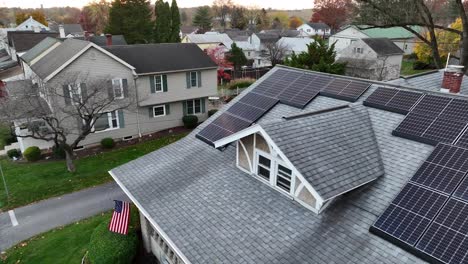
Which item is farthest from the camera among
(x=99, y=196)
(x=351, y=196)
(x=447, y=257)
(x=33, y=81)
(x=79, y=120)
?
(x=33, y=81)

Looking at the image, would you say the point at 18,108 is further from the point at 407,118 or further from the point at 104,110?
the point at 407,118

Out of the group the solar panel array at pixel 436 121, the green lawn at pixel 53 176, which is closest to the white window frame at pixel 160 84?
the green lawn at pixel 53 176

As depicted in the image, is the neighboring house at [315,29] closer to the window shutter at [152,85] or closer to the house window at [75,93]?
the window shutter at [152,85]

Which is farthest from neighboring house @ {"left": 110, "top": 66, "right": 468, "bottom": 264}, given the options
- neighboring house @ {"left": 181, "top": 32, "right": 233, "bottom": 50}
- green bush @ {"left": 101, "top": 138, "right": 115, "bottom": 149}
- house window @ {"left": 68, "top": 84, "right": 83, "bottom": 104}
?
neighboring house @ {"left": 181, "top": 32, "right": 233, "bottom": 50}

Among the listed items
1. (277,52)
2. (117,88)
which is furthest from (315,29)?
(117,88)

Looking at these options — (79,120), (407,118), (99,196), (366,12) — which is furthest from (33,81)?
(407,118)

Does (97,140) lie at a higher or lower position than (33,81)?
lower
